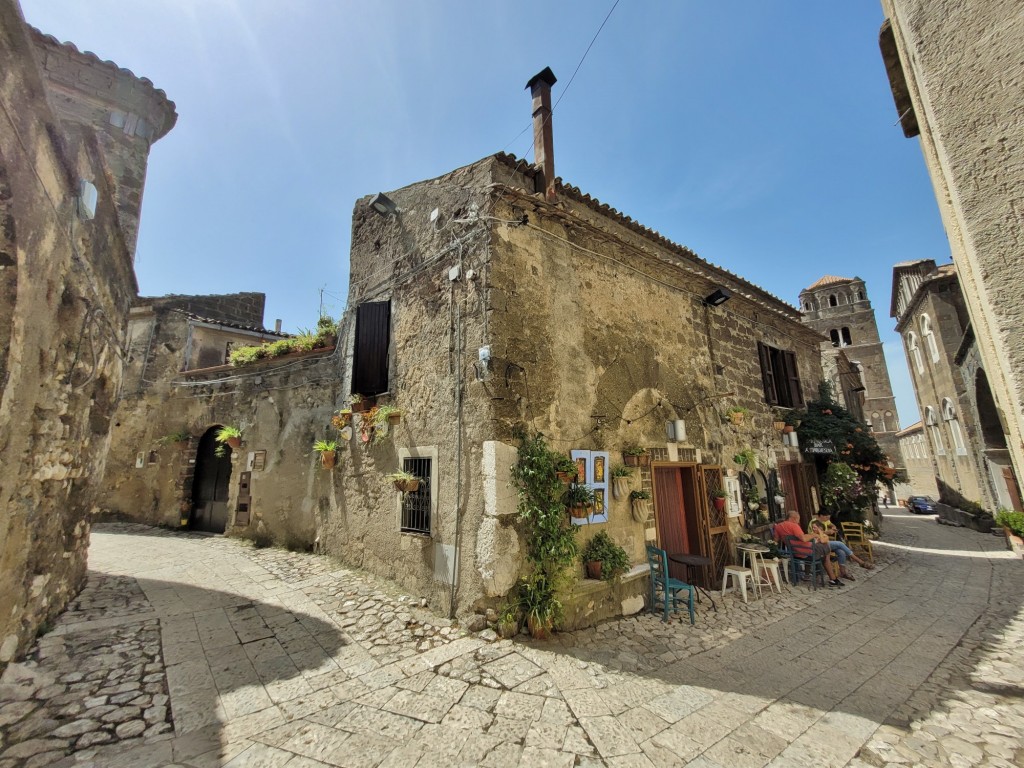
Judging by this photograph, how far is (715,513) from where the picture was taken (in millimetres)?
7090

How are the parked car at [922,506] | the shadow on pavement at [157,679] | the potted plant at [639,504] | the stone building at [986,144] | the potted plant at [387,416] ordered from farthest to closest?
the parked car at [922,506] < the potted plant at [387,416] < the potted plant at [639,504] < the shadow on pavement at [157,679] < the stone building at [986,144]

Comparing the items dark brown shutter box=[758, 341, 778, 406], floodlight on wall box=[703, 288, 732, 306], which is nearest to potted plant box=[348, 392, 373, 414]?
floodlight on wall box=[703, 288, 732, 306]

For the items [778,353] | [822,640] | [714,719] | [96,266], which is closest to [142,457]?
[96,266]

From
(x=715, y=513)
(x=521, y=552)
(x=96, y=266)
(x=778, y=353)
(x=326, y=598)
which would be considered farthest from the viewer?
(x=778, y=353)

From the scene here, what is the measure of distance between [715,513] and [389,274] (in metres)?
6.82

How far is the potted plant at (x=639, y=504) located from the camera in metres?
5.79

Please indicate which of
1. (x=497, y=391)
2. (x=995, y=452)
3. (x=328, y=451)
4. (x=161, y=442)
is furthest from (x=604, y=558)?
(x=995, y=452)

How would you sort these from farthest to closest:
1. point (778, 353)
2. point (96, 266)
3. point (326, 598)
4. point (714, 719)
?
point (778, 353), point (326, 598), point (96, 266), point (714, 719)

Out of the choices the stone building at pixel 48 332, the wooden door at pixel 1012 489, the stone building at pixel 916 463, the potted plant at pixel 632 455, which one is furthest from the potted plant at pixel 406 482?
the stone building at pixel 916 463

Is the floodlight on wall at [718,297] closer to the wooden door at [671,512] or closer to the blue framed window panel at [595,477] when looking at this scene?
the wooden door at [671,512]

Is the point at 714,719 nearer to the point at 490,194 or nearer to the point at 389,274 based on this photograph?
the point at 490,194

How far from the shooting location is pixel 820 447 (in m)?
9.50

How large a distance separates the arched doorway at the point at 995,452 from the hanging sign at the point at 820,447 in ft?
26.8

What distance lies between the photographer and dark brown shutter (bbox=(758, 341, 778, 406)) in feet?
31.1
